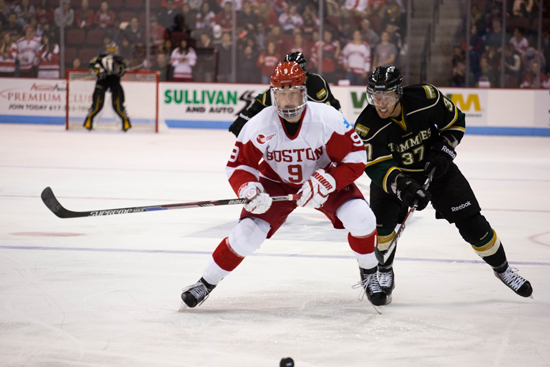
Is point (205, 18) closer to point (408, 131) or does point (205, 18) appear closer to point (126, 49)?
point (126, 49)

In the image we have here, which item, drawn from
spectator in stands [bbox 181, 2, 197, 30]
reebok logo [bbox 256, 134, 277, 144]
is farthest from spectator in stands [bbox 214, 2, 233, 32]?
reebok logo [bbox 256, 134, 277, 144]

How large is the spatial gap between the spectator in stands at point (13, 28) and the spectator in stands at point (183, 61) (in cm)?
302

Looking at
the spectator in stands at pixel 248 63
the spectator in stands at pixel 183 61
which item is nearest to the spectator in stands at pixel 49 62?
the spectator in stands at pixel 183 61

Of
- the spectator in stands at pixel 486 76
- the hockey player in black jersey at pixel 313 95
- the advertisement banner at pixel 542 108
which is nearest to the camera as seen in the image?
the hockey player in black jersey at pixel 313 95

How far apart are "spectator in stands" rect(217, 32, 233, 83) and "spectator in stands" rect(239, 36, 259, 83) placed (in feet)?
0.69

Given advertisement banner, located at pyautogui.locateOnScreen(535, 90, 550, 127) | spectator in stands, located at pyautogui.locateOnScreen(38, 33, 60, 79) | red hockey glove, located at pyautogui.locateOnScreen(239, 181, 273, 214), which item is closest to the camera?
red hockey glove, located at pyautogui.locateOnScreen(239, 181, 273, 214)

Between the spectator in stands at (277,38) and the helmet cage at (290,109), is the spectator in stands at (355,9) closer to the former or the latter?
the spectator in stands at (277,38)

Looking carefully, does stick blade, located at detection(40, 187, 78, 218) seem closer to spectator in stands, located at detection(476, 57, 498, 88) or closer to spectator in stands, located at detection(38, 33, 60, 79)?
spectator in stands, located at detection(476, 57, 498, 88)

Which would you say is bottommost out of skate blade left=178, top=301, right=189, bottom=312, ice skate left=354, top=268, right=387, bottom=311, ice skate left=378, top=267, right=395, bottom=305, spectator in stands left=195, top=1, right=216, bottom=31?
skate blade left=178, top=301, right=189, bottom=312

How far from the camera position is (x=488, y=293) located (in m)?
3.08

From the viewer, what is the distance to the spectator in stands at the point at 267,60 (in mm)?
13016

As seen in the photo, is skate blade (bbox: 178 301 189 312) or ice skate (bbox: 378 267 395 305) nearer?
skate blade (bbox: 178 301 189 312)

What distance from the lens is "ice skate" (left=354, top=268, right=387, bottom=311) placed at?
2775mm

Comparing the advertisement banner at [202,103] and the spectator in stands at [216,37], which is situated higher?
the spectator in stands at [216,37]
